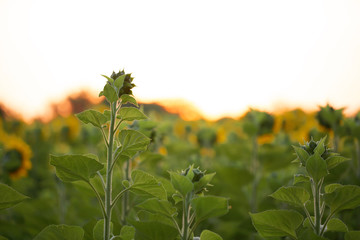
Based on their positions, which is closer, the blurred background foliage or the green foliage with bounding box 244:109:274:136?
the blurred background foliage

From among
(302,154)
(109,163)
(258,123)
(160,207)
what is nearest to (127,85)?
(109,163)

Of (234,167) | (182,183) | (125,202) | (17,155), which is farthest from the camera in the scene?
(17,155)

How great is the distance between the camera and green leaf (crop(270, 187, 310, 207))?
844 millimetres

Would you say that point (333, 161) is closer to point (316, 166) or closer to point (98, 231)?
point (316, 166)

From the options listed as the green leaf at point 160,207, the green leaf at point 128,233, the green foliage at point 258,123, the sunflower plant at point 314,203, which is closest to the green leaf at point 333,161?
the sunflower plant at point 314,203

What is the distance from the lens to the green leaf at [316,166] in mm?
789

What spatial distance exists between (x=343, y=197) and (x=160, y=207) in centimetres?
41

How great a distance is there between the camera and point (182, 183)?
2.59 ft

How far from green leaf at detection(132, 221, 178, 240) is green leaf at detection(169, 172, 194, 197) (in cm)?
11

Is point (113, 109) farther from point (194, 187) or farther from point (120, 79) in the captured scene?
point (194, 187)

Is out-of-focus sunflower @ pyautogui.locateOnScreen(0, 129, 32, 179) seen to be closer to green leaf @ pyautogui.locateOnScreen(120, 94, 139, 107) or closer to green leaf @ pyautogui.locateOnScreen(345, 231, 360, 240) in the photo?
green leaf @ pyautogui.locateOnScreen(120, 94, 139, 107)

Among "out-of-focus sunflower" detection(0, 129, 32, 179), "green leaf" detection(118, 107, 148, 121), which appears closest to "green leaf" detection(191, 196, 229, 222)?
"green leaf" detection(118, 107, 148, 121)

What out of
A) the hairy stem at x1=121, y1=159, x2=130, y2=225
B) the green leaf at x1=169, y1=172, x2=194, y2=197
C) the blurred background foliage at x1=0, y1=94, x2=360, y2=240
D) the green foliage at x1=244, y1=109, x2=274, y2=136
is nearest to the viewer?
the green leaf at x1=169, y1=172, x2=194, y2=197

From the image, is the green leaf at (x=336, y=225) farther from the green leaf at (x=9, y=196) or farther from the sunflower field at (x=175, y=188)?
the green leaf at (x=9, y=196)
